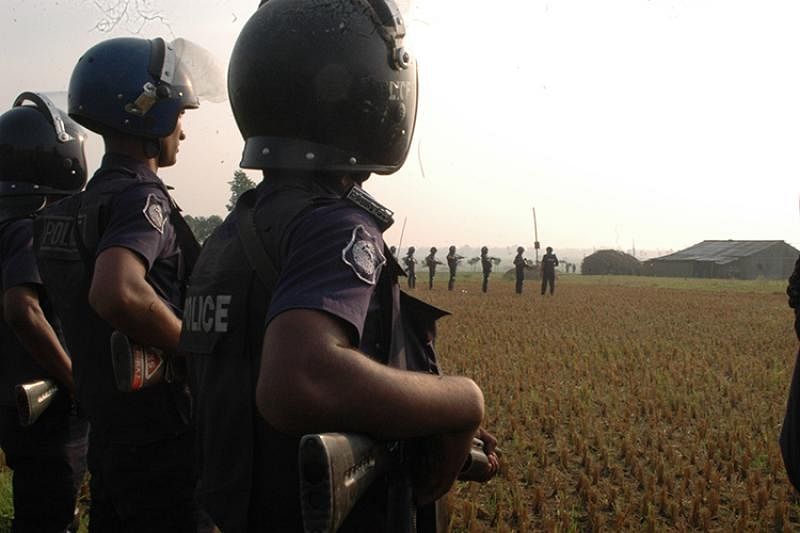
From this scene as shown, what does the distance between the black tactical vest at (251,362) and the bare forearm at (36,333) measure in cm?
161

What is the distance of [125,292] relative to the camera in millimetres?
1956

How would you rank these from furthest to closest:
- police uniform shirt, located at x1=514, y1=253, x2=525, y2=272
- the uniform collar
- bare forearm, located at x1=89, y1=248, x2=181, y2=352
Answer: police uniform shirt, located at x1=514, y1=253, x2=525, y2=272, the uniform collar, bare forearm, located at x1=89, y1=248, x2=181, y2=352

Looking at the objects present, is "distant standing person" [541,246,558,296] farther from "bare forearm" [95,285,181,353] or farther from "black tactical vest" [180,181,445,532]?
"black tactical vest" [180,181,445,532]

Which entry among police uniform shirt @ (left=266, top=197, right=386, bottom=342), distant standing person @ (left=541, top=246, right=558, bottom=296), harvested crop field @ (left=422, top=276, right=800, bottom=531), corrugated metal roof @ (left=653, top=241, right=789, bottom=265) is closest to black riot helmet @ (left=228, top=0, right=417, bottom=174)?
police uniform shirt @ (left=266, top=197, right=386, bottom=342)

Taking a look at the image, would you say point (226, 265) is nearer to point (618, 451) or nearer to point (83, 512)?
point (83, 512)

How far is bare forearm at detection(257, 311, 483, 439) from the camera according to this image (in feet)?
3.75

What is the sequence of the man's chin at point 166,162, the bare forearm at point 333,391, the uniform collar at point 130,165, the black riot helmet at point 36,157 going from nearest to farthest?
the bare forearm at point 333,391 < the uniform collar at point 130,165 < the man's chin at point 166,162 < the black riot helmet at point 36,157

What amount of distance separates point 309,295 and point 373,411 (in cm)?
23

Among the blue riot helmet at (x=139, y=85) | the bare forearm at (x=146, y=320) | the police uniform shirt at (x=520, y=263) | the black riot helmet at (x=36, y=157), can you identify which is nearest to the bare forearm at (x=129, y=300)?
the bare forearm at (x=146, y=320)

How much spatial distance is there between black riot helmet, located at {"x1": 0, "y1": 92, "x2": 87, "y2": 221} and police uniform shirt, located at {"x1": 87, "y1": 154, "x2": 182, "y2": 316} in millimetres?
1179

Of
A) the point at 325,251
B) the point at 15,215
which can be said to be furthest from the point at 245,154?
the point at 15,215

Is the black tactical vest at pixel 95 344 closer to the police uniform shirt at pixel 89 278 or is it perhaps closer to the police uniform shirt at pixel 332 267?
the police uniform shirt at pixel 89 278

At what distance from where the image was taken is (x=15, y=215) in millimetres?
3203

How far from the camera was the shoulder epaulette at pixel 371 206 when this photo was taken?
1362mm
